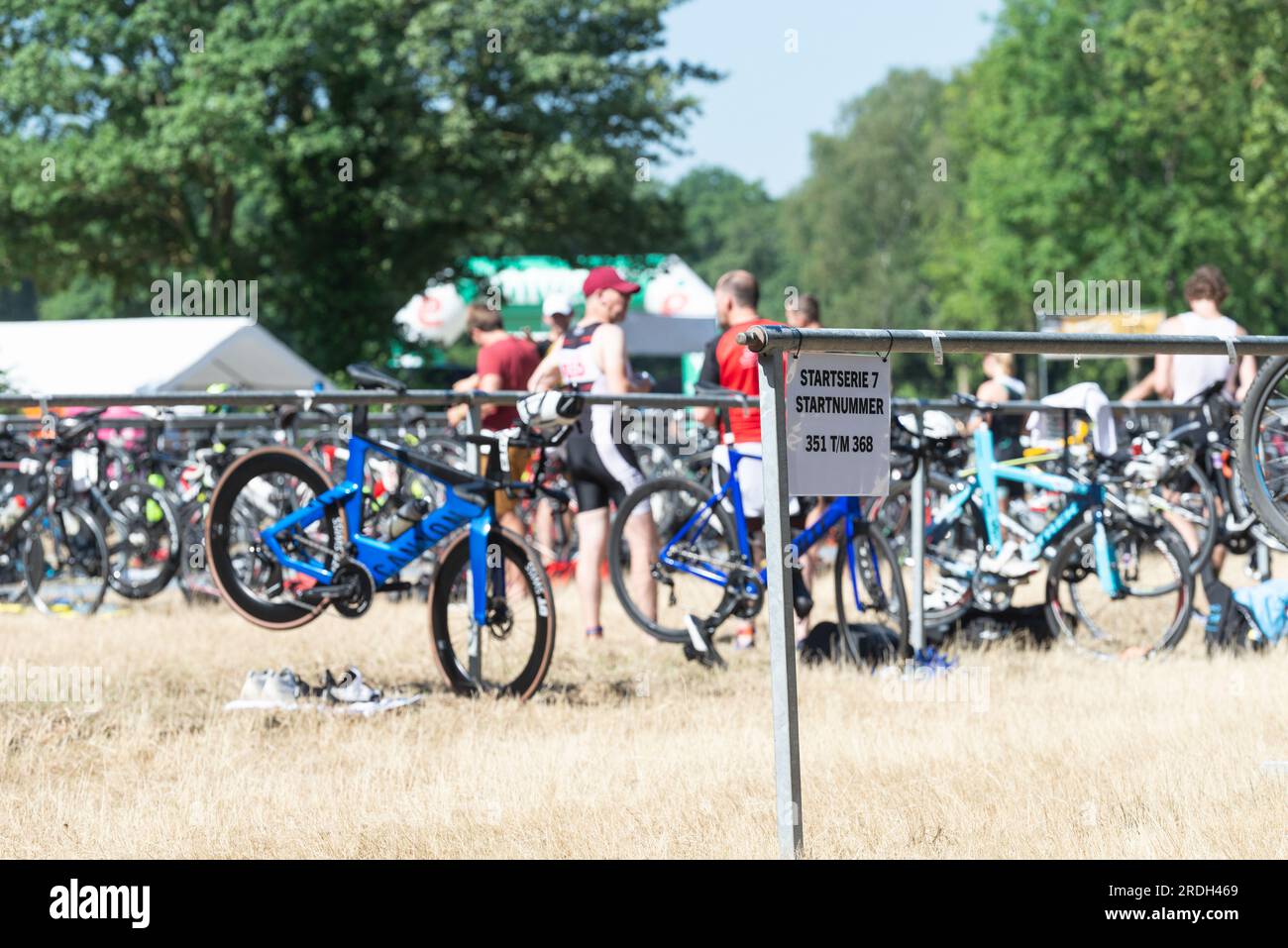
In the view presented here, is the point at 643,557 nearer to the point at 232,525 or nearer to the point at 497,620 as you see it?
the point at 497,620

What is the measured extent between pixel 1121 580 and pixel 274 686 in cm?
402

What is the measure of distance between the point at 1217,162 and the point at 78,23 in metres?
27.8

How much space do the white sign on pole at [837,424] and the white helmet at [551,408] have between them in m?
2.78

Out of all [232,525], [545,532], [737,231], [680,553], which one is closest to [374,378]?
[232,525]

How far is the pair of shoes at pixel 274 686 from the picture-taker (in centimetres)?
705

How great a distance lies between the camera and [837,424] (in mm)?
4488

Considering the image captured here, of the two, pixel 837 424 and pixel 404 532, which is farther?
pixel 404 532

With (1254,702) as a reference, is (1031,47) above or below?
above

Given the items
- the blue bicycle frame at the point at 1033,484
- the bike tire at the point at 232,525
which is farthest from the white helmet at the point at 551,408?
the blue bicycle frame at the point at 1033,484

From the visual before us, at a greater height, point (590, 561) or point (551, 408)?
point (551, 408)

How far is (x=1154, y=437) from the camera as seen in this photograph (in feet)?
35.4

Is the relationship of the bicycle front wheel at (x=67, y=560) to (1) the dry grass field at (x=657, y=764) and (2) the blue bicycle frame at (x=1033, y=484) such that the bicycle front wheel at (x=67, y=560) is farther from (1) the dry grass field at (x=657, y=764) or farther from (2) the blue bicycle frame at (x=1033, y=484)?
(2) the blue bicycle frame at (x=1033, y=484)
